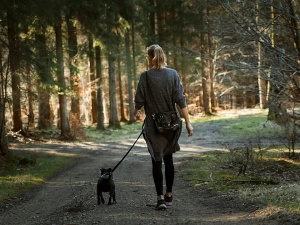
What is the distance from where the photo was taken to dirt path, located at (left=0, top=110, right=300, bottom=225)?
4836 mm

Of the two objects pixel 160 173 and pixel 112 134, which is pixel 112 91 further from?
pixel 160 173

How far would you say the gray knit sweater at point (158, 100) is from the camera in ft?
17.9

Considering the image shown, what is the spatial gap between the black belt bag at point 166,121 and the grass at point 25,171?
13.0ft

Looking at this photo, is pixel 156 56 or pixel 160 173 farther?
pixel 160 173

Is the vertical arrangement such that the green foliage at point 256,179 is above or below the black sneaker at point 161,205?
below

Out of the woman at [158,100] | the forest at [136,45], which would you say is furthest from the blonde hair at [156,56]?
the forest at [136,45]

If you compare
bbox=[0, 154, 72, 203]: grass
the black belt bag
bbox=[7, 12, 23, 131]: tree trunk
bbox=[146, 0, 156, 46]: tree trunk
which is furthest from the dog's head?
bbox=[146, 0, 156, 46]: tree trunk

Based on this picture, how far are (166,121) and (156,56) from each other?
89 cm

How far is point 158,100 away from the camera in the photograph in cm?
548

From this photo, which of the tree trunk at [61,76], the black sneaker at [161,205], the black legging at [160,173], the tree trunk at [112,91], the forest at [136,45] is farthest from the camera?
the tree trunk at [112,91]

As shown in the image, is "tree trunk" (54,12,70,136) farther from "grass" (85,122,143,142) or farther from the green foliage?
the green foliage

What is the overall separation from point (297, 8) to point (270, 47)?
1.58 metres

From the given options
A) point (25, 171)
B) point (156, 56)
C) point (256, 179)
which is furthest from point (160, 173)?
point (25, 171)

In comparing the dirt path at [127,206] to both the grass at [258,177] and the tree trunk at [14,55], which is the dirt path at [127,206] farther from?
the tree trunk at [14,55]
